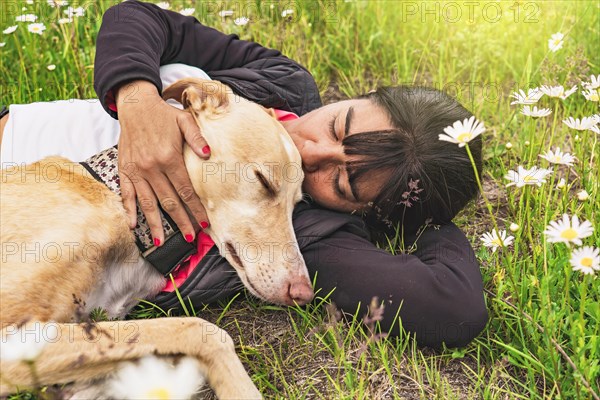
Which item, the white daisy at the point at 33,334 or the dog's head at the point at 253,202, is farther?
the dog's head at the point at 253,202

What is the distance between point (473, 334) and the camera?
102 inches

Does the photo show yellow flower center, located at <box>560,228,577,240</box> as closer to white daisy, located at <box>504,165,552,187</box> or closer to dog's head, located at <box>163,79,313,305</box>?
white daisy, located at <box>504,165,552,187</box>

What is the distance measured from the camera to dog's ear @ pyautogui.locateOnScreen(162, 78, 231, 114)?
2916 millimetres

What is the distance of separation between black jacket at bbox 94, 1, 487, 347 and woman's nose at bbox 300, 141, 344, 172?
23 centimetres

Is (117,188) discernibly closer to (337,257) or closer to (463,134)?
(337,257)

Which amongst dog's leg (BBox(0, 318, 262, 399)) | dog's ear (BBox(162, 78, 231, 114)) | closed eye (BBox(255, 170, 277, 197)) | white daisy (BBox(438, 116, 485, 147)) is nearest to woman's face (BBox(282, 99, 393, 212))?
closed eye (BBox(255, 170, 277, 197))

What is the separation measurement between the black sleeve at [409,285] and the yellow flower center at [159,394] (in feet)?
3.87

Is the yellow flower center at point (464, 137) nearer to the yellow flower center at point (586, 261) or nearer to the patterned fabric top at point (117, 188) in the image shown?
the yellow flower center at point (586, 261)

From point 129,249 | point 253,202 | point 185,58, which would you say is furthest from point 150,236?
point 185,58

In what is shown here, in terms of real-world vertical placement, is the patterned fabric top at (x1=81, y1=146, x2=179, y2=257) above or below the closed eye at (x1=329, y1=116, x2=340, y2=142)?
below

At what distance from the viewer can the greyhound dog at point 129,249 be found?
2246 mm

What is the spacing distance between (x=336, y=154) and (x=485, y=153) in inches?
58.7

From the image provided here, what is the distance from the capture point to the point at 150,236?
2727 mm

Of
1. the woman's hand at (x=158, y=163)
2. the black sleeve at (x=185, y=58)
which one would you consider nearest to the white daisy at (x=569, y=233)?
the woman's hand at (x=158, y=163)
